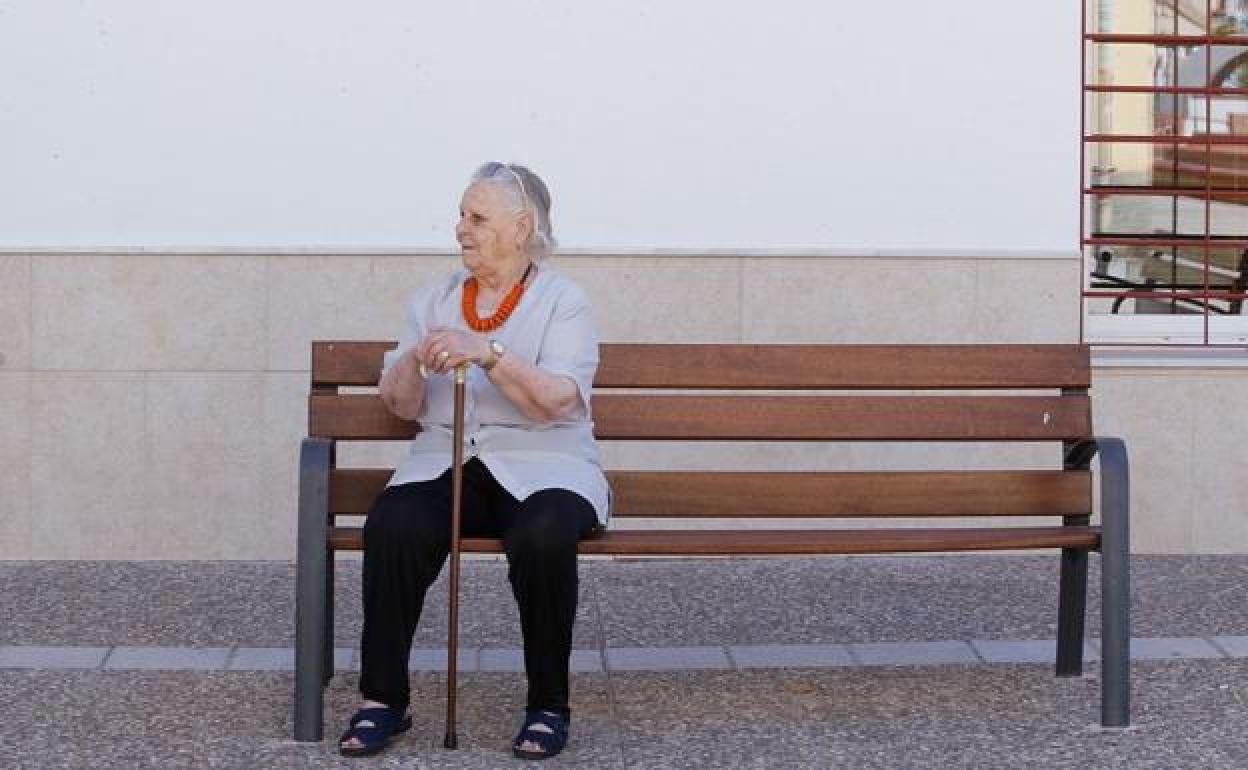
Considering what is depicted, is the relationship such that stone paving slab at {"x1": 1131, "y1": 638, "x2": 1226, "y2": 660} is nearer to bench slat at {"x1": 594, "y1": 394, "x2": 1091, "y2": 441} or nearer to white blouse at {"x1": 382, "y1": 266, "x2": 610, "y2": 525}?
bench slat at {"x1": 594, "y1": 394, "x2": 1091, "y2": 441}

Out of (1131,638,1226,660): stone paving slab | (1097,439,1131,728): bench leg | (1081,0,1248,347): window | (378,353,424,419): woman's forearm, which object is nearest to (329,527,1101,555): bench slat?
(1097,439,1131,728): bench leg

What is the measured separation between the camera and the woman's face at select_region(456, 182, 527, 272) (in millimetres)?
5078

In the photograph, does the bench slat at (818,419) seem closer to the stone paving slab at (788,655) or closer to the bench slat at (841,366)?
the bench slat at (841,366)

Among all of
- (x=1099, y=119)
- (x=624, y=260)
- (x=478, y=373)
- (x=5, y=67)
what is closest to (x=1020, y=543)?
(x=478, y=373)

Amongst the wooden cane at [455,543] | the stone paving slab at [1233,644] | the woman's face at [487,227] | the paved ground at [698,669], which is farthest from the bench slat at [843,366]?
the stone paving slab at [1233,644]

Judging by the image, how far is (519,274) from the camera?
5188 mm

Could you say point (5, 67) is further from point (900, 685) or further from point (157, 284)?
point (900, 685)

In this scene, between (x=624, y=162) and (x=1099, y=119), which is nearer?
(x=624, y=162)

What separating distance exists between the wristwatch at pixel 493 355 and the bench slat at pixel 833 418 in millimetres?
589

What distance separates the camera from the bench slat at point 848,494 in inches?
211

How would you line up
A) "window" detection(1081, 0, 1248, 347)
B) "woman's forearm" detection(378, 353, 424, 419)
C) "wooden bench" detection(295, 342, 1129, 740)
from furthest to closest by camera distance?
"window" detection(1081, 0, 1248, 347) → "wooden bench" detection(295, 342, 1129, 740) → "woman's forearm" detection(378, 353, 424, 419)

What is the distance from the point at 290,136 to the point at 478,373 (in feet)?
7.26

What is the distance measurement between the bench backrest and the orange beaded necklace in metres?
0.31

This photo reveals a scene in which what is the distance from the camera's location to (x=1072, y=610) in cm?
552
